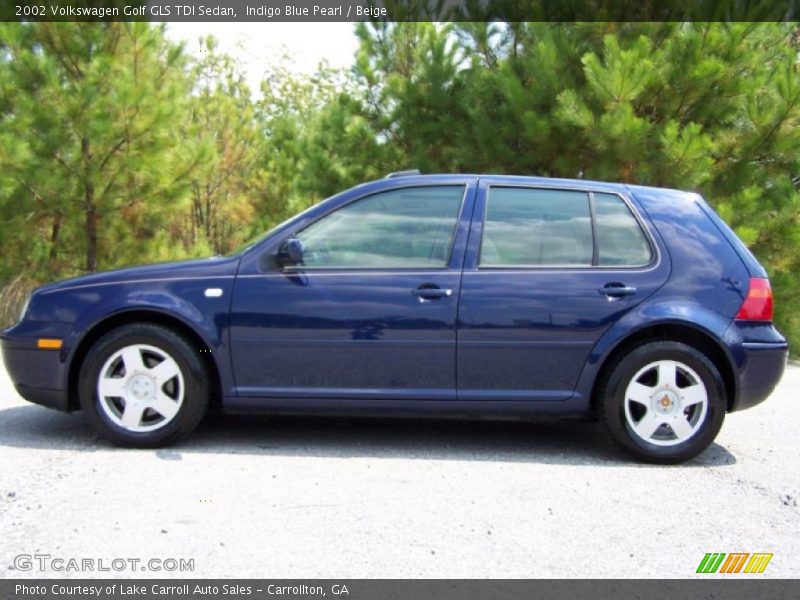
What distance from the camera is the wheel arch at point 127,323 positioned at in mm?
4785

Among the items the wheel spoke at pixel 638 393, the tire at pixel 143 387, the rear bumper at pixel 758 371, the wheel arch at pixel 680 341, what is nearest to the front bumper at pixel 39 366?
the tire at pixel 143 387

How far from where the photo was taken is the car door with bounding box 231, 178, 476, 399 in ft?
15.3

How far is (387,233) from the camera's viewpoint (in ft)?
16.0

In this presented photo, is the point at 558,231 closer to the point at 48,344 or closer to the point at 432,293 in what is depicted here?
the point at 432,293

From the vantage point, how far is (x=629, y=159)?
9.82m

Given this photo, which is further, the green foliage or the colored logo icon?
the green foliage

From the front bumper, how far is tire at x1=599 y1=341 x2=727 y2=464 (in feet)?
10.1

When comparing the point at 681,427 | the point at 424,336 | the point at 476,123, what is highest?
the point at 476,123

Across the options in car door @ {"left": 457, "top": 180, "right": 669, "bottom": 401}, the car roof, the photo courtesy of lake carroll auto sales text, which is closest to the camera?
the photo courtesy of lake carroll auto sales text

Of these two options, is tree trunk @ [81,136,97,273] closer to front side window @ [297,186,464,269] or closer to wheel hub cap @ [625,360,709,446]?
front side window @ [297,186,464,269]

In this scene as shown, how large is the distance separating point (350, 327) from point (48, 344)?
1.72 m

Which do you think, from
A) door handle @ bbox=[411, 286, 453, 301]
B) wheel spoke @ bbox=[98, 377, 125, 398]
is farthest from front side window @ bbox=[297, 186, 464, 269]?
wheel spoke @ bbox=[98, 377, 125, 398]

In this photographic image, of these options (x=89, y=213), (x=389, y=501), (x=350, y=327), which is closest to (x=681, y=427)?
(x=389, y=501)

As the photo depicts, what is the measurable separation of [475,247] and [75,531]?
2555 mm
